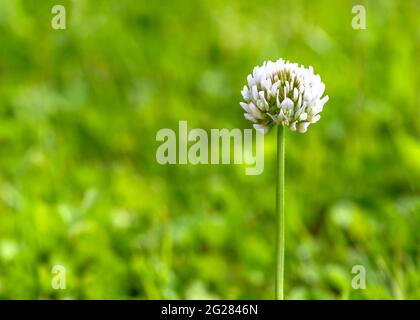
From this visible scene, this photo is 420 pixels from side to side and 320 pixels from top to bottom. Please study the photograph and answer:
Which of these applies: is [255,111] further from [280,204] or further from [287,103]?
[280,204]

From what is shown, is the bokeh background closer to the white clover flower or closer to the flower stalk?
the flower stalk

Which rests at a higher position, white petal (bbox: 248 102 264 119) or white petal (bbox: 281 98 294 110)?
white petal (bbox: 281 98 294 110)

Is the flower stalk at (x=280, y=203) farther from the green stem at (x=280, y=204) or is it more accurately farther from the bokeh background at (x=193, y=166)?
the bokeh background at (x=193, y=166)

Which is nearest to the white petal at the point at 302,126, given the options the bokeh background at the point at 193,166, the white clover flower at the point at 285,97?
the white clover flower at the point at 285,97

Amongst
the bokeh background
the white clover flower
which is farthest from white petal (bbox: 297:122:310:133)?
the bokeh background

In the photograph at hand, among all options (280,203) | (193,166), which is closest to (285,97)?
(280,203)
